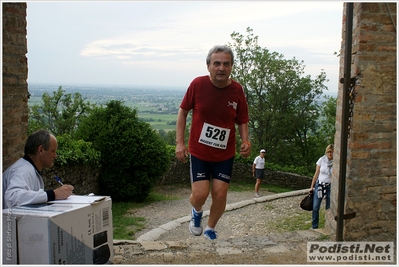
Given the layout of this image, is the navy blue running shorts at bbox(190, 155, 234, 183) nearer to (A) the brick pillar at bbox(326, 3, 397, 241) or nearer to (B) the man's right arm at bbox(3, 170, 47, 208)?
(A) the brick pillar at bbox(326, 3, 397, 241)

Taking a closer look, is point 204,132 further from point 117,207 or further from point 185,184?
point 185,184

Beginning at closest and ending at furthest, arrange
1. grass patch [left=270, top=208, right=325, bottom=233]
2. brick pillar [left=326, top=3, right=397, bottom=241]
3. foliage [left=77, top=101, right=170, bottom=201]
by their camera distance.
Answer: brick pillar [left=326, top=3, right=397, bottom=241] < grass patch [left=270, top=208, right=325, bottom=233] < foliage [left=77, top=101, right=170, bottom=201]

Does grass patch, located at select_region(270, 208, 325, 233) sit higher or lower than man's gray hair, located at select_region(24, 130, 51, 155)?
lower

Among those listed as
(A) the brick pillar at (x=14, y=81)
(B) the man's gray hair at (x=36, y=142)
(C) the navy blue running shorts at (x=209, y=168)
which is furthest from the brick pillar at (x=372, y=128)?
(A) the brick pillar at (x=14, y=81)

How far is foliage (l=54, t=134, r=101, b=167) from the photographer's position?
37.5 feet

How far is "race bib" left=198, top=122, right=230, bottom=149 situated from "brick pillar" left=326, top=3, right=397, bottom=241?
1.26m

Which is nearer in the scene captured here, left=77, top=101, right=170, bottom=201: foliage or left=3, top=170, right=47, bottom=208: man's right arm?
Result: left=3, top=170, right=47, bottom=208: man's right arm

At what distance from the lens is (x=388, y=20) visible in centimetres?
416

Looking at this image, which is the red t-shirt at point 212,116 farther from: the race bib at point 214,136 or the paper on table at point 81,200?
the paper on table at point 81,200

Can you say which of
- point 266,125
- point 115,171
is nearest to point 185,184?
point 115,171

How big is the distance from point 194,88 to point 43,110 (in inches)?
961

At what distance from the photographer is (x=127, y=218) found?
10.9 metres

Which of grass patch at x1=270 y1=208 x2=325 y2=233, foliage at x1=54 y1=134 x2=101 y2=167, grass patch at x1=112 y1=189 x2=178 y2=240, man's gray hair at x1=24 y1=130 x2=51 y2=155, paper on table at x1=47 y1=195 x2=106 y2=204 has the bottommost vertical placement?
grass patch at x1=112 y1=189 x2=178 y2=240

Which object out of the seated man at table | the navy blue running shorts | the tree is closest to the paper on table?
the seated man at table
